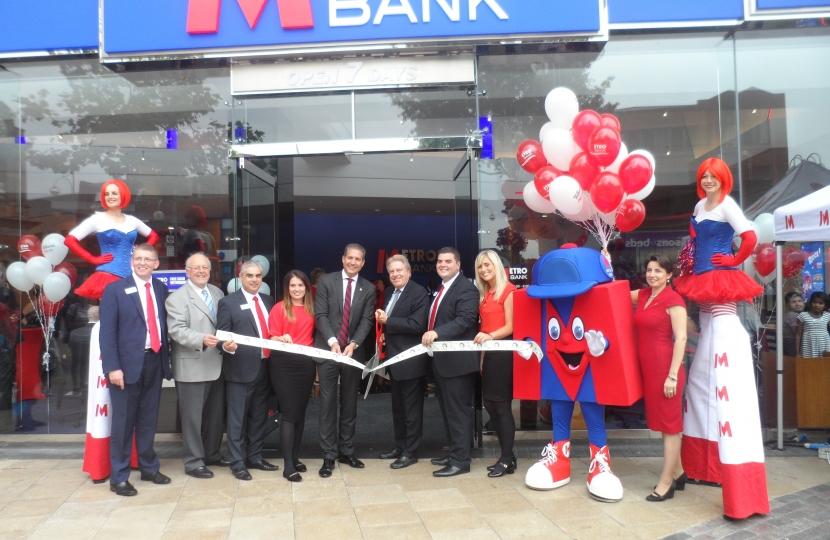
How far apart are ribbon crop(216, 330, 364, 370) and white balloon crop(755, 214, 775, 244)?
386cm

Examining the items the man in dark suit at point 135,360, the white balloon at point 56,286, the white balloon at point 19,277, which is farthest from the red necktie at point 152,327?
the white balloon at point 19,277

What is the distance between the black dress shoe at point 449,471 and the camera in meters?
4.64

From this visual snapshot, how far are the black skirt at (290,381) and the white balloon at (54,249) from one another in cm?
296

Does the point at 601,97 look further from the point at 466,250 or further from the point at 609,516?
the point at 609,516

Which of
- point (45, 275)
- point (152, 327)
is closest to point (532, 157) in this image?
point (152, 327)

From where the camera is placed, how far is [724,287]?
3.93 meters

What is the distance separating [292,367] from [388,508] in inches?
50.8

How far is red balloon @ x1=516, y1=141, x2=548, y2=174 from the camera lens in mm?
5023

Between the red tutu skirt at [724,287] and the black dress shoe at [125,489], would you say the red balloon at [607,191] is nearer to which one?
the red tutu skirt at [724,287]

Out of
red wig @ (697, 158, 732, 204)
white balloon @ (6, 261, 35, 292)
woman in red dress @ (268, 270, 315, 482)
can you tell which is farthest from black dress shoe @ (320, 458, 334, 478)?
white balloon @ (6, 261, 35, 292)

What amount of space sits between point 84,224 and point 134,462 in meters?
2.01

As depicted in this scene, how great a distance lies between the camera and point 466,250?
6258mm

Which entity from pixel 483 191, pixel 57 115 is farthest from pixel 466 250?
pixel 57 115

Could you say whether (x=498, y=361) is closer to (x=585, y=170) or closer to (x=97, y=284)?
(x=585, y=170)
